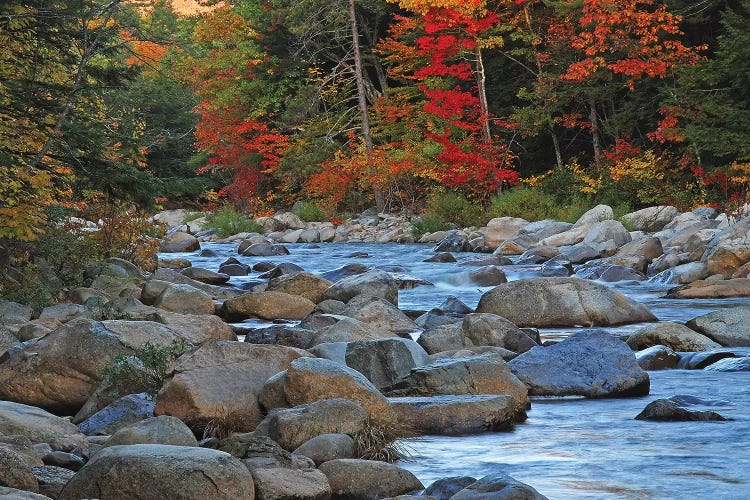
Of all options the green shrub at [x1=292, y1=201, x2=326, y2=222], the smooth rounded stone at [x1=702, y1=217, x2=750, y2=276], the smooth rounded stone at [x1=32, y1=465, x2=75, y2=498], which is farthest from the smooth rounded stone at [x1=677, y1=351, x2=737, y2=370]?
the green shrub at [x1=292, y1=201, x2=326, y2=222]

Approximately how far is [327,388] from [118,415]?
4.87 ft

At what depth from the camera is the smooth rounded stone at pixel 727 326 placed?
9.61 m

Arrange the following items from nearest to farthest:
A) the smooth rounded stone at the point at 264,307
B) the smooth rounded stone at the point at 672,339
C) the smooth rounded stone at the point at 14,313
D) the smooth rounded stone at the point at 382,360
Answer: the smooth rounded stone at the point at 382,360 → the smooth rounded stone at the point at 672,339 → the smooth rounded stone at the point at 14,313 → the smooth rounded stone at the point at 264,307

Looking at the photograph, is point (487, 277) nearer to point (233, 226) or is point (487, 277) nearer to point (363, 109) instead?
point (363, 109)

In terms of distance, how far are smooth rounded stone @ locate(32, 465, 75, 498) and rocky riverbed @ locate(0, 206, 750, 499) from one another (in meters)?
0.01

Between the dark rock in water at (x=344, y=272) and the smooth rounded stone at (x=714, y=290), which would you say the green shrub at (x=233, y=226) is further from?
→ the smooth rounded stone at (x=714, y=290)

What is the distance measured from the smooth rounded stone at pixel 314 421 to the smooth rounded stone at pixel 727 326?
16.0 feet

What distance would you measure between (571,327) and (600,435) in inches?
185

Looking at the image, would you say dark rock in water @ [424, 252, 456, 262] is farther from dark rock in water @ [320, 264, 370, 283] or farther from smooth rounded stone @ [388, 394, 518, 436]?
smooth rounded stone @ [388, 394, 518, 436]

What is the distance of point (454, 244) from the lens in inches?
864

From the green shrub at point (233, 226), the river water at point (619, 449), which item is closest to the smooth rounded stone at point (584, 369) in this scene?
the river water at point (619, 449)

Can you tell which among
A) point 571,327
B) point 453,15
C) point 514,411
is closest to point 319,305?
point 571,327

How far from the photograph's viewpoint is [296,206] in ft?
108

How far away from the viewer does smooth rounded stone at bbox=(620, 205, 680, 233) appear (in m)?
20.6
